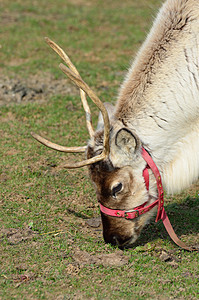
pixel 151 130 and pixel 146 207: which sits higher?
pixel 151 130

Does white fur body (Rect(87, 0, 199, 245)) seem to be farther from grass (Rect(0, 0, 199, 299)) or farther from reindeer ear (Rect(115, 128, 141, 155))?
grass (Rect(0, 0, 199, 299))

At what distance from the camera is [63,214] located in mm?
6227

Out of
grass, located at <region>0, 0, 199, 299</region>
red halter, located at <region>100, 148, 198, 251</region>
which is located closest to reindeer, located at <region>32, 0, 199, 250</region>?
red halter, located at <region>100, 148, 198, 251</region>

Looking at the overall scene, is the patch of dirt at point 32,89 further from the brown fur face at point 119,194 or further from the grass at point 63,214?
the brown fur face at point 119,194

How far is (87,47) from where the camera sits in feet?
37.6

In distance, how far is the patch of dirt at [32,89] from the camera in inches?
360

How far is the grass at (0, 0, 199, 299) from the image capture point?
4.84m

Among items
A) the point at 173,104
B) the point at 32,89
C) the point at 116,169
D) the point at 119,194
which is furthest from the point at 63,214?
the point at 32,89

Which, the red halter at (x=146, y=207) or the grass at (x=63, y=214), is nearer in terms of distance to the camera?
the grass at (x=63, y=214)

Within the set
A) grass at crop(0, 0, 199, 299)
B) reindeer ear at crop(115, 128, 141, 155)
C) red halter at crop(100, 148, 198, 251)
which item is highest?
reindeer ear at crop(115, 128, 141, 155)

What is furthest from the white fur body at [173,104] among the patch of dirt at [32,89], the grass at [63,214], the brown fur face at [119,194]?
the patch of dirt at [32,89]

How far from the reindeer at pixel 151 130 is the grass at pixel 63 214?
0.50m

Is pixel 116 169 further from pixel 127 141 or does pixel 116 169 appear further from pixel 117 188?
pixel 127 141

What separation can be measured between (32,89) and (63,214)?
3770mm
